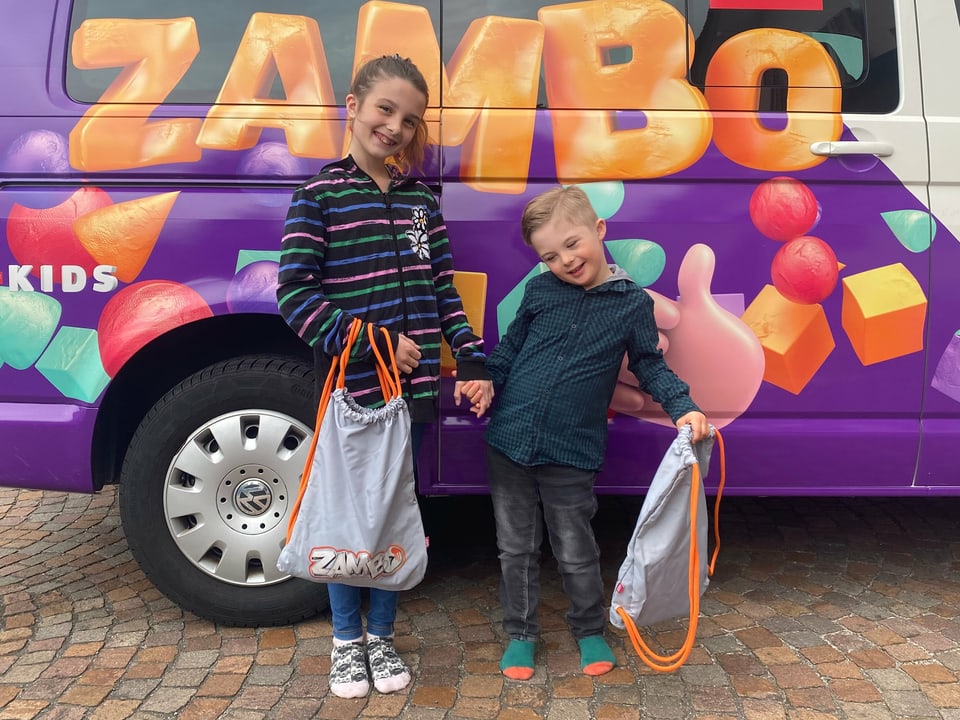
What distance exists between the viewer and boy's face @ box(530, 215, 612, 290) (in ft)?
6.99

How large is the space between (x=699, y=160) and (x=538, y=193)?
48 centimetres

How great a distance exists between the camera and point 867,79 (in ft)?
7.87

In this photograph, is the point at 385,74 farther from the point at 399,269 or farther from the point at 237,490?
the point at 237,490

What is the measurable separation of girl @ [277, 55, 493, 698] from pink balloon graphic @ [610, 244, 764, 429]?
1.90ft

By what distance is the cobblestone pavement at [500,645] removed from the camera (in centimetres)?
216

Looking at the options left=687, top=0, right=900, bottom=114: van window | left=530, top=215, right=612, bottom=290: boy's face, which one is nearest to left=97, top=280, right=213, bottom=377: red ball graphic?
left=530, top=215, right=612, bottom=290: boy's face

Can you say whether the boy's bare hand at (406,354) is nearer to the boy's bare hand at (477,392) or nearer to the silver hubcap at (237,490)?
the boy's bare hand at (477,392)

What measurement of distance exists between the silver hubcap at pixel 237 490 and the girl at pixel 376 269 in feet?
1.01

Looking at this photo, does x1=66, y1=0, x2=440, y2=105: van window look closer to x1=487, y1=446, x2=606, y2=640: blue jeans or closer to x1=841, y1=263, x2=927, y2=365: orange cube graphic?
x1=487, y1=446, x2=606, y2=640: blue jeans

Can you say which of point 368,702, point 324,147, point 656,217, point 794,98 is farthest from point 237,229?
point 794,98

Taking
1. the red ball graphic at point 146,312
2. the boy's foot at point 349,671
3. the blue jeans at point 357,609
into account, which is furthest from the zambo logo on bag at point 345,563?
the red ball graphic at point 146,312

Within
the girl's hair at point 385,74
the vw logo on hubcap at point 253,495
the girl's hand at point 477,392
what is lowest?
the vw logo on hubcap at point 253,495

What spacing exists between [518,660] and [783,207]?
1.52 meters

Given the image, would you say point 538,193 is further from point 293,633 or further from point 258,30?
point 293,633
